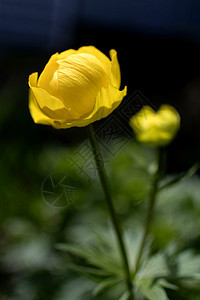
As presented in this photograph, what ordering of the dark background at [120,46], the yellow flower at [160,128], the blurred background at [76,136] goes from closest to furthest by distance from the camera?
the yellow flower at [160,128], the blurred background at [76,136], the dark background at [120,46]

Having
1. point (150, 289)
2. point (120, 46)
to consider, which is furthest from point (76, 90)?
point (120, 46)

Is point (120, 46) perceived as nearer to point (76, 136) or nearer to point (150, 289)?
point (76, 136)

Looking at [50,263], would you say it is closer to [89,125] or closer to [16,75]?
[89,125]

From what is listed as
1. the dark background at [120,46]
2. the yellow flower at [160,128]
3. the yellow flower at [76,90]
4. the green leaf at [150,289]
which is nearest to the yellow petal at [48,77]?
the yellow flower at [76,90]

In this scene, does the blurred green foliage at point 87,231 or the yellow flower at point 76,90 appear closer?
the yellow flower at point 76,90

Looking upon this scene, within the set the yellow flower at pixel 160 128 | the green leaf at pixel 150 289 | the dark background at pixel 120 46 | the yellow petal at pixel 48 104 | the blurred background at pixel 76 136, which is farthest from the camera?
the dark background at pixel 120 46

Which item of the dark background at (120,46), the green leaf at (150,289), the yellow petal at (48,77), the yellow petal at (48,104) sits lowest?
the dark background at (120,46)

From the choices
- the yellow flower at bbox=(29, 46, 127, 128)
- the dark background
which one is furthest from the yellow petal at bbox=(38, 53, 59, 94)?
the dark background

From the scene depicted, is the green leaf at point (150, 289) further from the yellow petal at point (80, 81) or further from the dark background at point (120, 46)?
the dark background at point (120, 46)
